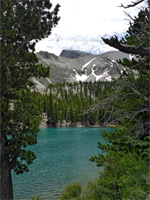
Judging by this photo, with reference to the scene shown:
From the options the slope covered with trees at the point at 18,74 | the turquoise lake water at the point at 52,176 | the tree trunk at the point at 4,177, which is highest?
the slope covered with trees at the point at 18,74

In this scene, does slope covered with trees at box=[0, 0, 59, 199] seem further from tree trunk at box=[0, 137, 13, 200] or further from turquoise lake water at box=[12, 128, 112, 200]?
→ turquoise lake water at box=[12, 128, 112, 200]

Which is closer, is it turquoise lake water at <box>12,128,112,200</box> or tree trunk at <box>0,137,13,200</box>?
tree trunk at <box>0,137,13,200</box>

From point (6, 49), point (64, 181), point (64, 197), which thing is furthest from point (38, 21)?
point (64, 181)

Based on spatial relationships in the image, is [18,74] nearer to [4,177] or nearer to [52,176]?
[4,177]

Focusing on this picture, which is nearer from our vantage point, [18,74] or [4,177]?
[4,177]

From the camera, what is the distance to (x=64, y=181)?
75.6ft

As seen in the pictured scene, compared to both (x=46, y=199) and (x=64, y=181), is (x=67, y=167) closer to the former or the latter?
(x=64, y=181)

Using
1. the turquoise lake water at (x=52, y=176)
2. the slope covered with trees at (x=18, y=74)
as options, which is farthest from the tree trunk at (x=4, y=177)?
the turquoise lake water at (x=52, y=176)

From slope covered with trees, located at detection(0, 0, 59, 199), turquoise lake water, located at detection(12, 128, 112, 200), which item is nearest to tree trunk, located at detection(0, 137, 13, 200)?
slope covered with trees, located at detection(0, 0, 59, 199)

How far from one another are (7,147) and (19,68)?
5.14m

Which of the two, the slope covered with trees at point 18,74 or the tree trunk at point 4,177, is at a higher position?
the slope covered with trees at point 18,74

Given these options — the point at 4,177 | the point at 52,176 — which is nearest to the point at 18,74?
the point at 4,177

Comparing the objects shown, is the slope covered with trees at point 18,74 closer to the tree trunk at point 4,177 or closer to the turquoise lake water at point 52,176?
the tree trunk at point 4,177

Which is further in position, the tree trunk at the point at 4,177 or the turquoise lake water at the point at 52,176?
the turquoise lake water at the point at 52,176
